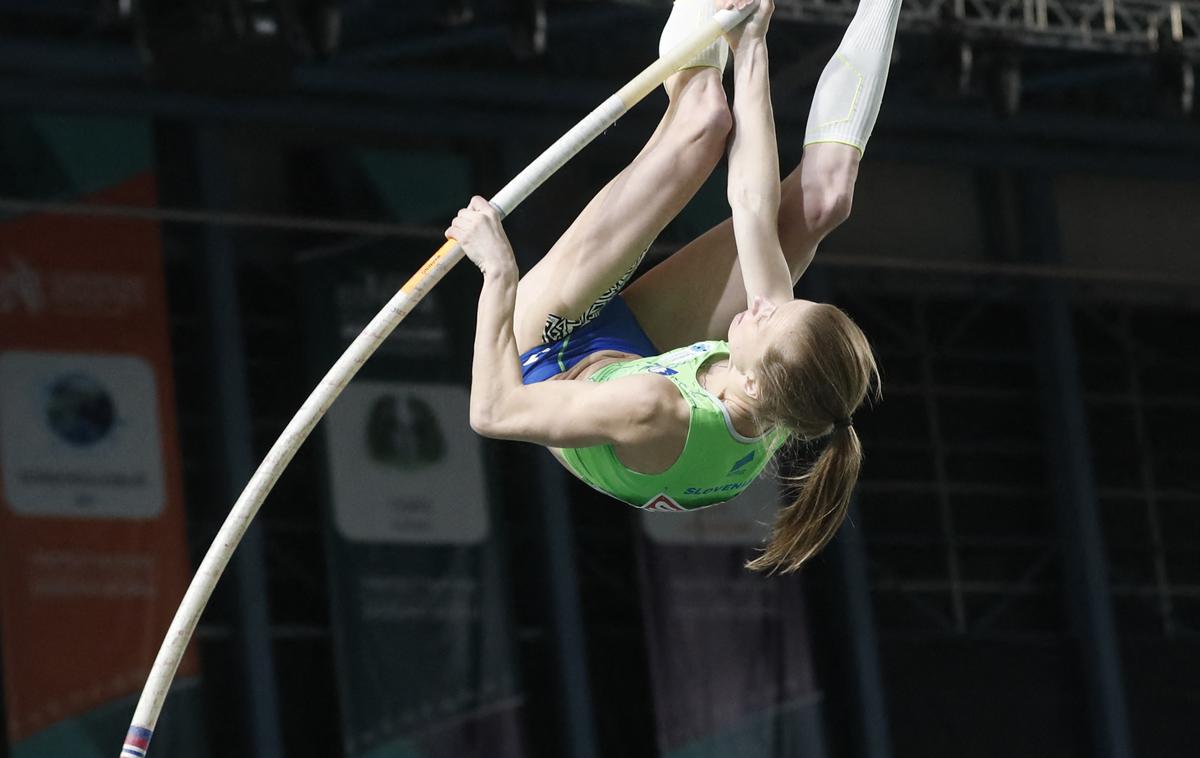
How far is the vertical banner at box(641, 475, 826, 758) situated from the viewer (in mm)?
10305

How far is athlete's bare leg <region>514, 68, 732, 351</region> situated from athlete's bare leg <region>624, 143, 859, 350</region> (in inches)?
4.6

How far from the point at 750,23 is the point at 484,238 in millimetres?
724

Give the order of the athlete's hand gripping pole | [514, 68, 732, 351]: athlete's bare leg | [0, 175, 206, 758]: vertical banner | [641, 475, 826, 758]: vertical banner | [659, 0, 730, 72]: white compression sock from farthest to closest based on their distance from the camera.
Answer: [641, 475, 826, 758]: vertical banner, [0, 175, 206, 758]: vertical banner, [659, 0, 730, 72]: white compression sock, [514, 68, 732, 351]: athlete's bare leg, the athlete's hand gripping pole

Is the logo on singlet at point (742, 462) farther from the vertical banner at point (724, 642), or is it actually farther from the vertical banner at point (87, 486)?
the vertical banner at point (724, 642)

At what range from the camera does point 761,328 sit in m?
3.83

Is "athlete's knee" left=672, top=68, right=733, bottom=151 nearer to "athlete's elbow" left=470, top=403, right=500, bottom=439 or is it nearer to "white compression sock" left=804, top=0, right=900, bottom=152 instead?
"white compression sock" left=804, top=0, right=900, bottom=152

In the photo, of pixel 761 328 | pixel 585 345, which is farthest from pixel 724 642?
pixel 761 328

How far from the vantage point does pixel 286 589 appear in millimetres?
10602

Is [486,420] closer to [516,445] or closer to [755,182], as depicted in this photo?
[755,182]

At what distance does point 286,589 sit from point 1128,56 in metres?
5.06

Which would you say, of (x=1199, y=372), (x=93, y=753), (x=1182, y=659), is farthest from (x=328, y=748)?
(x=1199, y=372)

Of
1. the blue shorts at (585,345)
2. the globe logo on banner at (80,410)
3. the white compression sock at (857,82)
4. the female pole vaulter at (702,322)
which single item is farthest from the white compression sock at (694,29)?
the globe logo on banner at (80,410)

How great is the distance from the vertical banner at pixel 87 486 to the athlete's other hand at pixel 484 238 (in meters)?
5.82

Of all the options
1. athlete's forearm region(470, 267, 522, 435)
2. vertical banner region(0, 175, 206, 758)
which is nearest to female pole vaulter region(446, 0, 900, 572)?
athlete's forearm region(470, 267, 522, 435)
